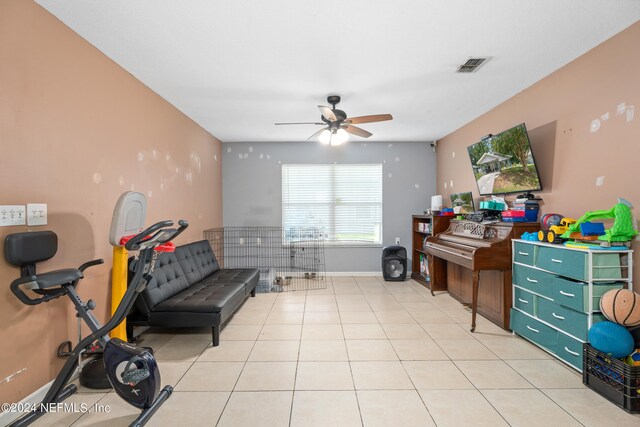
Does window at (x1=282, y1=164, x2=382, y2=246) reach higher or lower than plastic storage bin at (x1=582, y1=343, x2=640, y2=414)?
higher

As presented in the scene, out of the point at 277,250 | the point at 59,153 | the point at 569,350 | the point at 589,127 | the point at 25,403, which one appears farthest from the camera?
the point at 277,250

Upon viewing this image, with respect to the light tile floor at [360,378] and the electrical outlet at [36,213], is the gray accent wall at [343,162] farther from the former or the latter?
the electrical outlet at [36,213]

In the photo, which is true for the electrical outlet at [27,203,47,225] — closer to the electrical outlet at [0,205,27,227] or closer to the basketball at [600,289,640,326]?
the electrical outlet at [0,205,27,227]

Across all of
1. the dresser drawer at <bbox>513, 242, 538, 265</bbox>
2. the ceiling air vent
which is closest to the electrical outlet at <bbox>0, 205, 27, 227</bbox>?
the ceiling air vent

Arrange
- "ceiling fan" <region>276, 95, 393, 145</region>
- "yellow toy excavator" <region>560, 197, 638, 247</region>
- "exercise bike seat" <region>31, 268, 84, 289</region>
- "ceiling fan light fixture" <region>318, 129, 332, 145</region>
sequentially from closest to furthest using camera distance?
"exercise bike seat" <region>31, 268, 84, 289</region>, "yellow toy excavator" <region>560, 197, 638, 247</region>, "ceiling fan" <region>276, 95, 393, 145</region>, "ceiling fan light fixture" <region>318, 129, 332, 145</region>

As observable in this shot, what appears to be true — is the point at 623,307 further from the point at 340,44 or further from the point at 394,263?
the point at 394,263

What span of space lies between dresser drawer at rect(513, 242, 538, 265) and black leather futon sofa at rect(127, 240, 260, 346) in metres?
2.93

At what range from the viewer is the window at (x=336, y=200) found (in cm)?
609

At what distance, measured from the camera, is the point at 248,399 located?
2154mm

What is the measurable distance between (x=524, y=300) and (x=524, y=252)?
0.46 m

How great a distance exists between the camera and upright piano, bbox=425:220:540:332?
3242mm

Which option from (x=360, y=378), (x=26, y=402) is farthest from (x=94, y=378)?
(x=360, y=378)

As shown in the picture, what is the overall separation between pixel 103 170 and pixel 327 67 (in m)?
2.18

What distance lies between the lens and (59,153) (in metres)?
2.23
